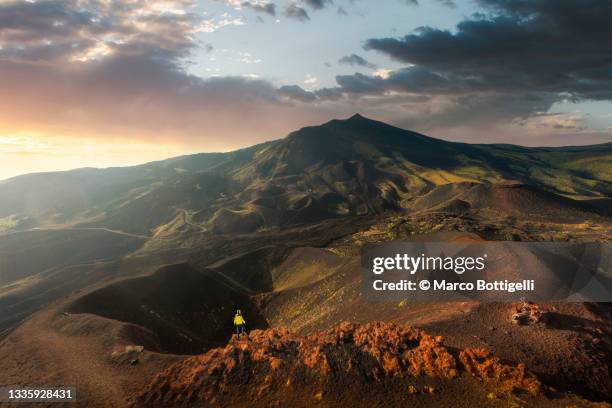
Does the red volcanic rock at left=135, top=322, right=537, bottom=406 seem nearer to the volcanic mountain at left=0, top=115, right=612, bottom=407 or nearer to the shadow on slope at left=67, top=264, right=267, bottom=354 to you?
the volcanic mountain at left=0, top=115, right=612, bottom=407

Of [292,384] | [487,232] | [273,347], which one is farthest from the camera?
[487,232]

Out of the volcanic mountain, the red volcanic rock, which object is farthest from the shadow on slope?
the red volcanic rock

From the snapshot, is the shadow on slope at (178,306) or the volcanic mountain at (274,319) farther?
the shadow on slope at (178,306)

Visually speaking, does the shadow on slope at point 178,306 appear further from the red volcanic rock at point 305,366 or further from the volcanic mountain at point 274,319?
the red volcanic rock at point 305,366

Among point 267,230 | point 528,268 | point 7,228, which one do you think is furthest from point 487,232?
point 7,228

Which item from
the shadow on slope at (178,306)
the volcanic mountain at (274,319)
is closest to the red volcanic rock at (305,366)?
the volcanic mountain at (274,319)

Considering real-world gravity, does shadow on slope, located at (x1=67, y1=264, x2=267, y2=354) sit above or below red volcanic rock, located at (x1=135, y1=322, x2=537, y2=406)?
below

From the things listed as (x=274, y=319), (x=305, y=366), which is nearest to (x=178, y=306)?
(x=274, y=319)

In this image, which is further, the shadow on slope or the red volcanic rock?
the shadow on slope

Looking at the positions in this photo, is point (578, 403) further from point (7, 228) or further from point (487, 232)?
point (7, 228)

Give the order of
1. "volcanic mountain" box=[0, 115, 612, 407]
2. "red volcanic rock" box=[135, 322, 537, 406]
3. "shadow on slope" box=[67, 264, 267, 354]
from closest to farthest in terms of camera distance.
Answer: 1. "red volcanic rock" box=[135, 322, 537, 406]
2. "volcanic mountain" box=[0, 115, 612, 407]
3. "shadow on slope" box=[67, 264, 267, 354]

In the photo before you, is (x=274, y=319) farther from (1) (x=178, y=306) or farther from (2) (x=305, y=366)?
(2) (x=305, y=366)
